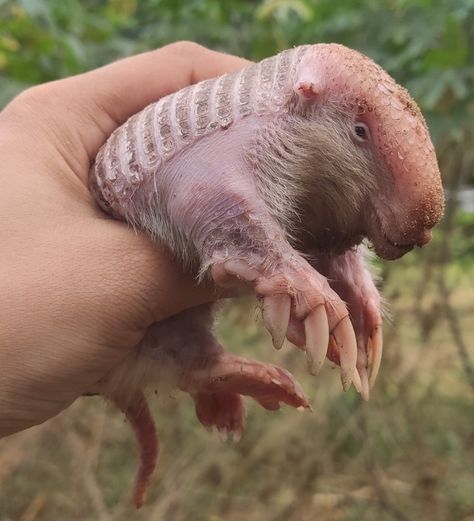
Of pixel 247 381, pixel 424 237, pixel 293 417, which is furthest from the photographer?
pixel 293 417

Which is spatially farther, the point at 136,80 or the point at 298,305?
the point at 136,80

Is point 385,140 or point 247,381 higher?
point 385,140

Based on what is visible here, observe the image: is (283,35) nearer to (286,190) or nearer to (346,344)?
(286,190)

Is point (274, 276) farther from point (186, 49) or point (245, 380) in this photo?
point (186, 49)

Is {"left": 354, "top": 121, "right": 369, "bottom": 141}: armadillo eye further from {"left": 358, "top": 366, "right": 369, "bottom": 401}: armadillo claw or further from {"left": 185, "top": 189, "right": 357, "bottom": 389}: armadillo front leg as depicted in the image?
{"left": 358, "top": 366, "right": 369, "bottom": 401}: armadillo claw

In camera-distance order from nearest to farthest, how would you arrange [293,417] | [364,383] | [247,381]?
[364,383], [247,381], [293,417]

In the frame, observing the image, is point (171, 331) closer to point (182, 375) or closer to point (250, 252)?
point (182, 375)

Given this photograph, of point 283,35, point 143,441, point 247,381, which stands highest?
point 283,35

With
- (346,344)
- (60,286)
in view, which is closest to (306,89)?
(346,344)

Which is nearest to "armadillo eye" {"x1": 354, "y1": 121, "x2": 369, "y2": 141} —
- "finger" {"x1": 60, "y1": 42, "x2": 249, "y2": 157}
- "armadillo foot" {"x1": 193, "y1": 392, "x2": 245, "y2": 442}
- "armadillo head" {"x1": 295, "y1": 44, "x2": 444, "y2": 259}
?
"armadillo head" {"x1": 295, "y1": 44, "x2": 444, "y2": 259}
